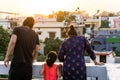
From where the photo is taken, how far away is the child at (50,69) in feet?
12.6

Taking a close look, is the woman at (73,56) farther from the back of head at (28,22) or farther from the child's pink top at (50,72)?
the back of head at (28,22)

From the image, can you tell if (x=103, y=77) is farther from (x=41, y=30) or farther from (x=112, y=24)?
(x=112, y=24)

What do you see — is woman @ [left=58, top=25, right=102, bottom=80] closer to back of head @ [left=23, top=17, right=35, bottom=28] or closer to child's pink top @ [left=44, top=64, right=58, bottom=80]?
child's pink top @ [left=44, top=64, right=58, bottom=80]

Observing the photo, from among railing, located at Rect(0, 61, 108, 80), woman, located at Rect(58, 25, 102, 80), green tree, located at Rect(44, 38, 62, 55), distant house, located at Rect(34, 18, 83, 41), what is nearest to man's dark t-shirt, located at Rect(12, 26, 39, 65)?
railing, located at Rect(0, 61, 108, 80)

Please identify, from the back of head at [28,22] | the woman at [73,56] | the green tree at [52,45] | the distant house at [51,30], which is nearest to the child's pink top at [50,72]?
the woman at [73,56]

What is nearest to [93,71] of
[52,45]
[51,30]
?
[52,45]

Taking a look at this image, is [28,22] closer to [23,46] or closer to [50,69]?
[23,46]

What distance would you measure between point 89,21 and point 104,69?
196ft

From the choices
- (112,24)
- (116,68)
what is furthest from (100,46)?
(116,68)

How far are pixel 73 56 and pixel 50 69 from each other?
29cm

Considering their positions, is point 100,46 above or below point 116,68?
below

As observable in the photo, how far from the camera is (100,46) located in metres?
38.7

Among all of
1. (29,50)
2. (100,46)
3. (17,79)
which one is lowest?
(100,46)

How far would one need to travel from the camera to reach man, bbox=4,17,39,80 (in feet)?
12.4
